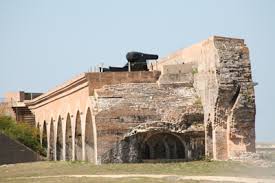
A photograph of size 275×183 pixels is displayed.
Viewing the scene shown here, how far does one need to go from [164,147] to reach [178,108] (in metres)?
2.02

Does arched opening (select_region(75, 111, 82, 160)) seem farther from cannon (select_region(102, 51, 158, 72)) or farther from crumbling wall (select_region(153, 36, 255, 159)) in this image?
crumbling wall (select_region(153, 36, 255, 159))

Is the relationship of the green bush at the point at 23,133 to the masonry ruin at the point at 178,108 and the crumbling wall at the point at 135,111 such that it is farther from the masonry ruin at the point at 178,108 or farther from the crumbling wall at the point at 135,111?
the crumbling wall at the point at 135,111

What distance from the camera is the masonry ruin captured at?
967 inches

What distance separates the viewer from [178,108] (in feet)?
86.4

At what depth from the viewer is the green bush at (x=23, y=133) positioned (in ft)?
133

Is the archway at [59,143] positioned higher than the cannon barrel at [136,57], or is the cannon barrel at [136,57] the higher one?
the cannon barrel at [136,57]

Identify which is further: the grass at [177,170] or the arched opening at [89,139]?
the arched opening at [89,139]

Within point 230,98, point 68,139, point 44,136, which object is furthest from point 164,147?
point 44,136

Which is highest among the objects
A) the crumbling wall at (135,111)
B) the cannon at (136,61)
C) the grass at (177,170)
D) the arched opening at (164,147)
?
the cannon at (136,61)

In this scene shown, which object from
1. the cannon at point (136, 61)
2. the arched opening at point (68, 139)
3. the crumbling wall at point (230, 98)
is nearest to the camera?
the crumbling wall at point (230, 98)

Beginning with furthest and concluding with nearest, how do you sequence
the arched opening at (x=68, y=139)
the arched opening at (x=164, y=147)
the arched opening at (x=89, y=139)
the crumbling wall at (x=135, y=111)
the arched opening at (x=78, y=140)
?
the arched opening at (x=68, y=139), the arched opening at (x=78, y=140), the arched opening at (x=89, y=139), the arched opening at (x=164, y=147), the crumbling wall at (x=135, y=111)

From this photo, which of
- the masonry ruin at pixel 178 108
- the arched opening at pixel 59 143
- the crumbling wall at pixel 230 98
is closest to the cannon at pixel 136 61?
the masonry ruin at pixel 178 108

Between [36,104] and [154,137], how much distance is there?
19.8 meters

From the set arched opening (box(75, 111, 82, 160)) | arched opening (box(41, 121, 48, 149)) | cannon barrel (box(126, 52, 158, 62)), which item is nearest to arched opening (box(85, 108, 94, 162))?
arched opening (box(75, 111, 82, 160))
